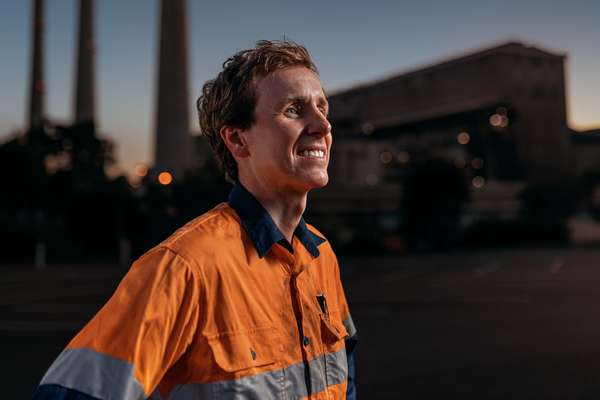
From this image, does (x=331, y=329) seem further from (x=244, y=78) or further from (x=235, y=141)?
(x=244, y=78)

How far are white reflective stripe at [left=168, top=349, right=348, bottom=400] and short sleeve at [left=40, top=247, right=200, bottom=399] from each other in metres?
0.10

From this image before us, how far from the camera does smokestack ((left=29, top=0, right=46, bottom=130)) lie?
42.1 metres

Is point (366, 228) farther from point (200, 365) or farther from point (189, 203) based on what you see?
point (200, 365)

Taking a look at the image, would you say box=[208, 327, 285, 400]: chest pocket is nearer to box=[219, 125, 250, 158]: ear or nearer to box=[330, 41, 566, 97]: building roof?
box=[219, 125, 250, 158]: ear

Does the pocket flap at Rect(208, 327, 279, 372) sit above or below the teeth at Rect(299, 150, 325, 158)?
below

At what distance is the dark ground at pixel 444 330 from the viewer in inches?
293

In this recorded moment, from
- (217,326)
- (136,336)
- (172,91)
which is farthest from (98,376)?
(172,91)

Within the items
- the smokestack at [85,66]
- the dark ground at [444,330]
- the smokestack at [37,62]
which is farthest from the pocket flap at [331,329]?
the smokestack at [85,66]

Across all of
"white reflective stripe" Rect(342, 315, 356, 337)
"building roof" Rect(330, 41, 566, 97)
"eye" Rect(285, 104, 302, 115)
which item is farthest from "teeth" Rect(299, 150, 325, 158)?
"building roof" Rect(330, 41, 566, 97)

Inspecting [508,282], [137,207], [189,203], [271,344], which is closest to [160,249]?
[271,344]

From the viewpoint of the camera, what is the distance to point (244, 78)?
1.75 metres

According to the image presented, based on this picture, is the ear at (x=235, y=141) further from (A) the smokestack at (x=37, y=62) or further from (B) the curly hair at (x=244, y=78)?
(A) the smokestack at (x=37, y=62)

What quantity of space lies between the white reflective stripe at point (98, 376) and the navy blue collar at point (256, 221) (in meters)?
0.46

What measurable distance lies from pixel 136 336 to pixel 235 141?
0.62 meters
